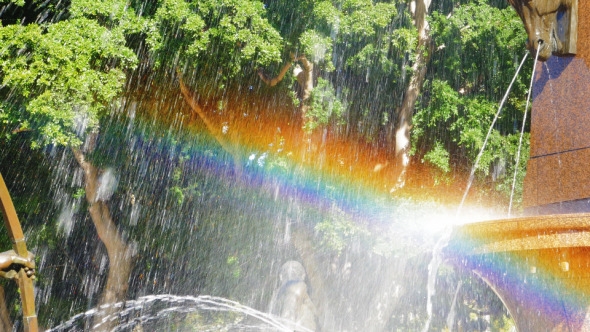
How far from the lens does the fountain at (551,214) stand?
346cm

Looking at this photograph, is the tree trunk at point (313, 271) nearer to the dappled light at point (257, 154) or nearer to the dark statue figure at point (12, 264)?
the dappled light at point (257, 154)

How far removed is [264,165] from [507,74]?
16.1 feet

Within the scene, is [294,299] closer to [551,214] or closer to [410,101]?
[410,101]

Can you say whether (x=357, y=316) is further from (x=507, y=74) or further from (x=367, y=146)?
(x=507, y=74)

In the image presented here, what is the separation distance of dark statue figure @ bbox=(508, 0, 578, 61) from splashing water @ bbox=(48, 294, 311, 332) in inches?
289

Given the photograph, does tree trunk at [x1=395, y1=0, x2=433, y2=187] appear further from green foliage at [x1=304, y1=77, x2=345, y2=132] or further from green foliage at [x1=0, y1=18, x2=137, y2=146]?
green foliage at [x1=0, y1=18, x2=137, y2=146]

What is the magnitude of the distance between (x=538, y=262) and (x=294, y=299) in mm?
8480

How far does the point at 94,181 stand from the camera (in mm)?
10508

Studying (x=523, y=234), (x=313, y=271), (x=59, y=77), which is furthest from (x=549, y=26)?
(x=313, y=271)

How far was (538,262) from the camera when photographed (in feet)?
11.8

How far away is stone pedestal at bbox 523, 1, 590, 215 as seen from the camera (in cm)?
446

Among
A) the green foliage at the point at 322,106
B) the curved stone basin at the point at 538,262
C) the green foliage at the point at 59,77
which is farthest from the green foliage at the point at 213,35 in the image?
the curved stone basin at the point at 538,262

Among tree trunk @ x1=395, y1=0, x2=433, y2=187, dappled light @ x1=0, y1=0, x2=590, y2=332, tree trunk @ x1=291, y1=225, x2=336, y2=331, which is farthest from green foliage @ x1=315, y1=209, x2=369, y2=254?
tree trunk @ x1=395, y1=0, x2=433, y2=187

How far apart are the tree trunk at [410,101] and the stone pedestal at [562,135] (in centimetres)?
627
